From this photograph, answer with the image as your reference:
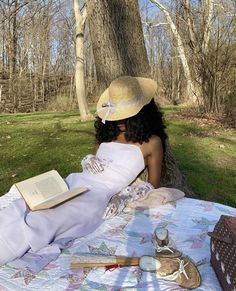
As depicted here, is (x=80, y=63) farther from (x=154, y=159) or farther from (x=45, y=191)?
(x=45, y=191)

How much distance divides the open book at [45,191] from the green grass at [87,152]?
8.35 feet

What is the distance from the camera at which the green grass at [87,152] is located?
5478 mm

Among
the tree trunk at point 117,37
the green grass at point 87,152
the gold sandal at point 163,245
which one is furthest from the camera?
the green grass at point 87,152

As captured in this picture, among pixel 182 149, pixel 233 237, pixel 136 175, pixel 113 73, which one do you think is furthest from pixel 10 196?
pixel 182 149

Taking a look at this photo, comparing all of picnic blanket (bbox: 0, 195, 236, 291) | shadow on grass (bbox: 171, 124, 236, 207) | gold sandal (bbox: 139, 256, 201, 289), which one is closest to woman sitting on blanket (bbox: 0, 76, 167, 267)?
picnic blanket (bbox: 0, 195, 236, 291)

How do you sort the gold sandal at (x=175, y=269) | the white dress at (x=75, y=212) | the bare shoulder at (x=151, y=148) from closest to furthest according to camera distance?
the gold sandal at (x=175, y=269) → the white dress at (x=75, y=212) → the bare shoulder at (x=151, y=148)

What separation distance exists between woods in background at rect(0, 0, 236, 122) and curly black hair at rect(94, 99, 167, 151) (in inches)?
304

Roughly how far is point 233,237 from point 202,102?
395 inches

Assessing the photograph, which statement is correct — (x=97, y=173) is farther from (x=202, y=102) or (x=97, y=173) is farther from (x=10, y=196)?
(x=202, y=102)

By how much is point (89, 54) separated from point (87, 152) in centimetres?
1887

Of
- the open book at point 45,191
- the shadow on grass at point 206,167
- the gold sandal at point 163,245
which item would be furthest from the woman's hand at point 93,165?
the shadow on grass at point 206,167

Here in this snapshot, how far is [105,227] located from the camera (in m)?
2.62

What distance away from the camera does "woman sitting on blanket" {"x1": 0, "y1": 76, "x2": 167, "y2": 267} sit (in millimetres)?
2289

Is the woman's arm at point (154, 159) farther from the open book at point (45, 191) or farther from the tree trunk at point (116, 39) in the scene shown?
the tree trunk at point (116, 39)
